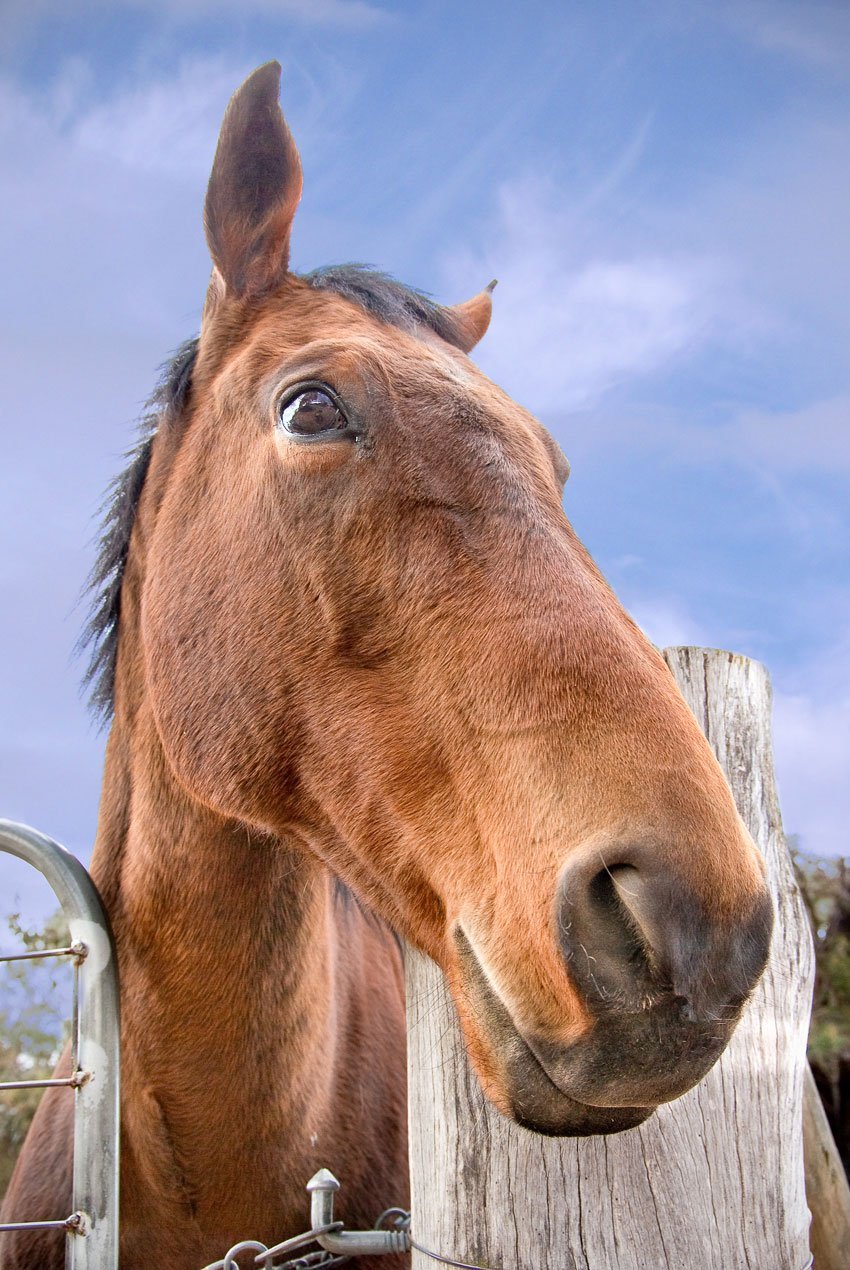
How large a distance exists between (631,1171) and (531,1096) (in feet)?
1.22

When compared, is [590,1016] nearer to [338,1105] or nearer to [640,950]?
[640,950]

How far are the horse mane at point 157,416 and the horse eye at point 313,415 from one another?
44 cm

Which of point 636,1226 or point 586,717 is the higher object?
point 586,717

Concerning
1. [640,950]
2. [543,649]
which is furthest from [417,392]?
[640,950]

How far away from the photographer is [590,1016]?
59.0 inches

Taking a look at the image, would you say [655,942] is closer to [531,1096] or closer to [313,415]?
[531,1096]

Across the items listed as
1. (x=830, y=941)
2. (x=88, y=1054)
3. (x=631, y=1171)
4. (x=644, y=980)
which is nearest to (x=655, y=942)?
(x=644, y=980)

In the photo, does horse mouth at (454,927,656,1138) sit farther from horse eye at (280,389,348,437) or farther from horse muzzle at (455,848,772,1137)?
horse eye at (280,389,348,437)

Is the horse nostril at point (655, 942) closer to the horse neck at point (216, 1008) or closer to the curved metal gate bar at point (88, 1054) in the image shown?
the horse neck at point (216, 1008)

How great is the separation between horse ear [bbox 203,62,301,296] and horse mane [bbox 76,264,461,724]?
160 mm

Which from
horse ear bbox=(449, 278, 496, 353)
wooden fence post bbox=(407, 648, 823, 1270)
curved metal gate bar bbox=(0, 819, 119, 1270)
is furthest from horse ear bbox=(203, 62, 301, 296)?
wooden fence post bbox=(407, 648, 823, 1270)

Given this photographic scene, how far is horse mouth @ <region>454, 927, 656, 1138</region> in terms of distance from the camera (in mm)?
1602

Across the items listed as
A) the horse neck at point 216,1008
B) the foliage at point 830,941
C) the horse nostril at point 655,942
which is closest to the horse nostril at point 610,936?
the horse nostril at point 655,942

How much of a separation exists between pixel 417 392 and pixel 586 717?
0.95 metres
